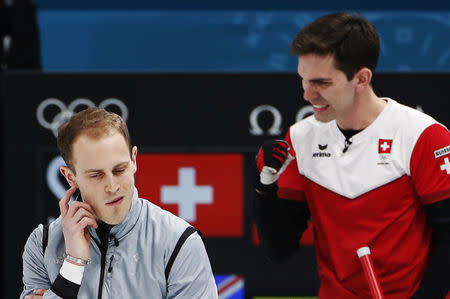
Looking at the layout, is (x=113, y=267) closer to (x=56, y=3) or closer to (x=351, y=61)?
(x=351, y=61)

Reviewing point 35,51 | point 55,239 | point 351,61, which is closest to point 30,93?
point 35,51

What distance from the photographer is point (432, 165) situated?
7.91 feet

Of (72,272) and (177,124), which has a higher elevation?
(177,124)

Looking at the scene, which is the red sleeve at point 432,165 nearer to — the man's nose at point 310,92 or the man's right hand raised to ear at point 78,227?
the man's nose at point 310,92

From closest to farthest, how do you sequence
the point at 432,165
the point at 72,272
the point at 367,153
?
the point at 72,272 → the point at 432,165 → the point at 367,153

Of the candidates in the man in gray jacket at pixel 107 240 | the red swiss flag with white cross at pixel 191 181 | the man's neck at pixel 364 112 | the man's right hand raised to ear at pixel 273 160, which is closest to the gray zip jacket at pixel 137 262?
the man in gray jacket at pixel 107 240

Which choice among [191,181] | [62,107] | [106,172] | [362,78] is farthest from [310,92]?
[62,107]

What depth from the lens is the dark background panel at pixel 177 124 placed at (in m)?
3.89

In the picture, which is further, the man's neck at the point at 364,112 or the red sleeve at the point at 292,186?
the red sleeve at the point at 292,186

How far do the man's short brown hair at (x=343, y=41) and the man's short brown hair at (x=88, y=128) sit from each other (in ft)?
2.13

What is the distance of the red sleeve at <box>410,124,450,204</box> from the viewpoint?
239 cm

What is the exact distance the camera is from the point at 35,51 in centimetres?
452

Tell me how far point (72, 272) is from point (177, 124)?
183 cm

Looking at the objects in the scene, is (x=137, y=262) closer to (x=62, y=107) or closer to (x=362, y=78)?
(x=362, y=78)
